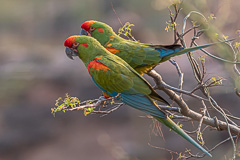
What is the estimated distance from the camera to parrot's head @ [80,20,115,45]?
3775mm

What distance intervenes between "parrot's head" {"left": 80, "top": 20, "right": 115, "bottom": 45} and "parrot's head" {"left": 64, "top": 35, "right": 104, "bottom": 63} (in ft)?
1.25

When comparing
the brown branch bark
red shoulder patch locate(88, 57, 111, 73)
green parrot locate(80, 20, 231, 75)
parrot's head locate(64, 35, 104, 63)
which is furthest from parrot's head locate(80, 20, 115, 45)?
the brown branch bark

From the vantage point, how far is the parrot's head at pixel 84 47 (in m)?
3.35

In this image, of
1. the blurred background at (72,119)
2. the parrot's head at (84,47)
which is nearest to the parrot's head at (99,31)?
the parrot's head at (84,47)

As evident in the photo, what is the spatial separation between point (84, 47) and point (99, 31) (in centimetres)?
50

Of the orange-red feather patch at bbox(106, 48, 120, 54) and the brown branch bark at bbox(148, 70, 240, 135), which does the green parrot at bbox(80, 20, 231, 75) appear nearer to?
the orange-red feather patch at bbox(106, 48, 120, 54)

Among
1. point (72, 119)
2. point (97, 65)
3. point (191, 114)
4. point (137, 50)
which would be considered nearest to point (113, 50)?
point (137, 50)

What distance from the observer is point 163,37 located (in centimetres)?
1520

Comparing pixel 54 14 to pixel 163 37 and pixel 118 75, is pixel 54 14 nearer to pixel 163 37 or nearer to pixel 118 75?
pixel 163 37

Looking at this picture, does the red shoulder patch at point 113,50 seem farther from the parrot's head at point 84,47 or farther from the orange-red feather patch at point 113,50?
the parrot's head at point 84,47

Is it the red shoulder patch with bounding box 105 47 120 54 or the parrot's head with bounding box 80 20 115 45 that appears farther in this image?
the parrot's head with bounding box 80 20 115 45

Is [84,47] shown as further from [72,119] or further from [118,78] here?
[72,119]

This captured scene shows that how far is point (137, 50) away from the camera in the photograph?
350cm

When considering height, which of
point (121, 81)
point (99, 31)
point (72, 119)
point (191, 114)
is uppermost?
point (72, 119)
